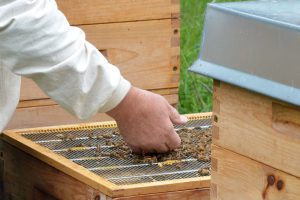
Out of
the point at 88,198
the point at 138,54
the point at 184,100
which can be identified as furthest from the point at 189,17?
the point at 88,198

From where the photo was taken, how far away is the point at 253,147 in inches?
81.4

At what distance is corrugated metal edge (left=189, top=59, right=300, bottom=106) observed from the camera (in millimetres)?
1850

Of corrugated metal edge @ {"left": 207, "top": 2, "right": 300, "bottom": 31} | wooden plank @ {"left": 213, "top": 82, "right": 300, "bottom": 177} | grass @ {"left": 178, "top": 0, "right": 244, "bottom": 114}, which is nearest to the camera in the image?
corrugated metal edge @ {"left": 207, "top": 2, "right": 300, "bottom": 31}

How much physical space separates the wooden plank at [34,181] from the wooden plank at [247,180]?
389 mm

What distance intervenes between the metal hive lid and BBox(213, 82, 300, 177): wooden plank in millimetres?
62

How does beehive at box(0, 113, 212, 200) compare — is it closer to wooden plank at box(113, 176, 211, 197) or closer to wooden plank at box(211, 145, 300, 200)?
wooden plank at box(113, 176, 211, 197)

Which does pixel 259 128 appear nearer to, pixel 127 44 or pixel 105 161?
pixel 105 161

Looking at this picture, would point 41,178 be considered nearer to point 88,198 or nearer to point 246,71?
point 88,198

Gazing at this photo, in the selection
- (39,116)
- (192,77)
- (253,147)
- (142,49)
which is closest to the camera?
(253,147)

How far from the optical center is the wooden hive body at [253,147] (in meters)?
1.96

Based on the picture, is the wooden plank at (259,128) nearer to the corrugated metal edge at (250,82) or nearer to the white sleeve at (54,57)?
the corrugated metal edge at (250,82)

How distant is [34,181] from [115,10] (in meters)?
0.76

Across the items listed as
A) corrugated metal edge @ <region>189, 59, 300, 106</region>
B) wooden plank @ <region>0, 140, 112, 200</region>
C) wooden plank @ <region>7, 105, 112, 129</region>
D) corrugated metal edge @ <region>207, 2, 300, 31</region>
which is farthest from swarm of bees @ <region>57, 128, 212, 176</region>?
corrugated metal edge @ <region>207, 2, 300, 31</region>

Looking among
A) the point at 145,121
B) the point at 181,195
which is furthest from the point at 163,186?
the point at 145,121
